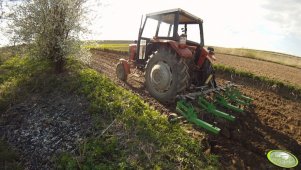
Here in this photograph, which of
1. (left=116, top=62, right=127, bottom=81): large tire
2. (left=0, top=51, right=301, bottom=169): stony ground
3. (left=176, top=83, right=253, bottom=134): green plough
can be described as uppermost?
(left=116, top=62, right=127, bottom=81): large tire

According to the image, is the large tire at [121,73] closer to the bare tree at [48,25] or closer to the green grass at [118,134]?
the green grass at [118,134]

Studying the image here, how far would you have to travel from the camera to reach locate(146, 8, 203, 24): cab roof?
8.11 meters

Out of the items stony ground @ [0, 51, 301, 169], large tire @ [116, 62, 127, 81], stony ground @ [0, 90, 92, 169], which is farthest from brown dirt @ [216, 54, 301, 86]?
stony ground @ [0, 90, 92, 169]

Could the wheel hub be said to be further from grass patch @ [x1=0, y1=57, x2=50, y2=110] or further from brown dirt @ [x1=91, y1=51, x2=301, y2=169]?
grass patch @ [x1=0, y1=57, x2=50, y2=110]

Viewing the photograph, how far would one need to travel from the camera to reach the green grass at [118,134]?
5.28 metres

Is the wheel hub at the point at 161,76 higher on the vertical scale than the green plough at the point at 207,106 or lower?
higher

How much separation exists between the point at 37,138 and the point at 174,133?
3.16m

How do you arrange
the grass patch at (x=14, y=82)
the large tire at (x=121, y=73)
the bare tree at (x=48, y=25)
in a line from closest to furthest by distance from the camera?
1. the grass patch at (x=14, y=82)
2. the bare tree at (x=48, y=25)
3. the large tire at (x=121, y=73)

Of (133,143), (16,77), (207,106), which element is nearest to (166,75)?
(207,106)

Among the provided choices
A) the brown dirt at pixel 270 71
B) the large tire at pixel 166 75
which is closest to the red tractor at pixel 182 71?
the large tire at pixel 166 75

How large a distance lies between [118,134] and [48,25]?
486cm

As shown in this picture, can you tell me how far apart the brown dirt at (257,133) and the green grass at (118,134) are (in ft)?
1.63

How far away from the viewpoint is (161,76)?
7727 millimetres

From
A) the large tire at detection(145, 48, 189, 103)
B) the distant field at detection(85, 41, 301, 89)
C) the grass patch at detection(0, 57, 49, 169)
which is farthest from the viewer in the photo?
the distant field at detection(85, 41, 301, 89)
